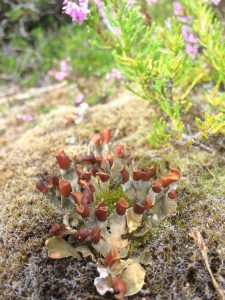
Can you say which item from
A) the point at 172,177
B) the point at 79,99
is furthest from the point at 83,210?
the point at 79,99

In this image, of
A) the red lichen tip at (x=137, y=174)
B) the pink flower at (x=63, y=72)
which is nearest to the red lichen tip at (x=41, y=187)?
the red lichen tip at (x=137, y=174)

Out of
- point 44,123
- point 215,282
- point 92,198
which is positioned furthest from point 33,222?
point 44,123

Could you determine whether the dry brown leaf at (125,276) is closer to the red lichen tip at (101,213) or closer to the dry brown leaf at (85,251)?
the dry brown leaf at (85,251)

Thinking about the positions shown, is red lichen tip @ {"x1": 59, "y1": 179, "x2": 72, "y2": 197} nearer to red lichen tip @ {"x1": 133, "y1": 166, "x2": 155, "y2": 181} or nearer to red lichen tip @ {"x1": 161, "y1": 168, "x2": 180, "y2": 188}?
red lichen tip @ {"x1": 133, "y1": 166, "x2": 155, "y2": 181}

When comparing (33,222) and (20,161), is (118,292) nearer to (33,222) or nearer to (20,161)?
(33,222)

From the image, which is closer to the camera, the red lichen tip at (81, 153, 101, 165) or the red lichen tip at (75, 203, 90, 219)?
the red lichen tip at (75, 203, 90, 219)

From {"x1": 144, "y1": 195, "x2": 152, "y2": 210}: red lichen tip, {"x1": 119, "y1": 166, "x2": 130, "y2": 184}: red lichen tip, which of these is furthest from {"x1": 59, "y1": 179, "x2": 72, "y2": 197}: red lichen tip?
{"x1": 144, "y1": 195, "x2": 152, "y2": 210}: red lichen tip
